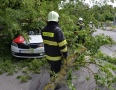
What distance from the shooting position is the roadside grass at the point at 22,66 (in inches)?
196

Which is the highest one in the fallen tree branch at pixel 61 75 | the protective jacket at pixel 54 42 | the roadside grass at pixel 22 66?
the protective jacket at pixel 54 42

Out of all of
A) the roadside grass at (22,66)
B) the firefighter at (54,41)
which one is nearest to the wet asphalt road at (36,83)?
the roadside grass at (22,66)

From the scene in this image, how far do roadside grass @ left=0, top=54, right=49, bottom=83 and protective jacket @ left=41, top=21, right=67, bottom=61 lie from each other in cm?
145

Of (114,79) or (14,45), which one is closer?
(114,79)

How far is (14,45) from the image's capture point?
243 inches

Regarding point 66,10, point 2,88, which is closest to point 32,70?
point 2,88

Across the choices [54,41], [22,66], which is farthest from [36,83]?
[54,41]

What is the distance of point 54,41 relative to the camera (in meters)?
3.41

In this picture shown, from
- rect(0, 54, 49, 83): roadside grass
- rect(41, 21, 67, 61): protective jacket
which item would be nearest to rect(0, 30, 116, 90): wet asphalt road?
rect(0, 54, 49, 83): roadside grass

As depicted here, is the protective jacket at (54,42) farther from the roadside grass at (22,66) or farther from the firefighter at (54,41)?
the roadside grass at (22,66)

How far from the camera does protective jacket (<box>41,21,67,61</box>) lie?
10.9ft

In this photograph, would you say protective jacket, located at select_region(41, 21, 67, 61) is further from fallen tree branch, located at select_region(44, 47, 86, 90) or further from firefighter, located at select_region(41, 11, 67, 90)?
fallen tree branch, located at select_region(44, 47, 86, 90)

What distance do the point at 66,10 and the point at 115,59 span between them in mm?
2337

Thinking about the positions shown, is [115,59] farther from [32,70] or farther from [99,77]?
[32,70]
